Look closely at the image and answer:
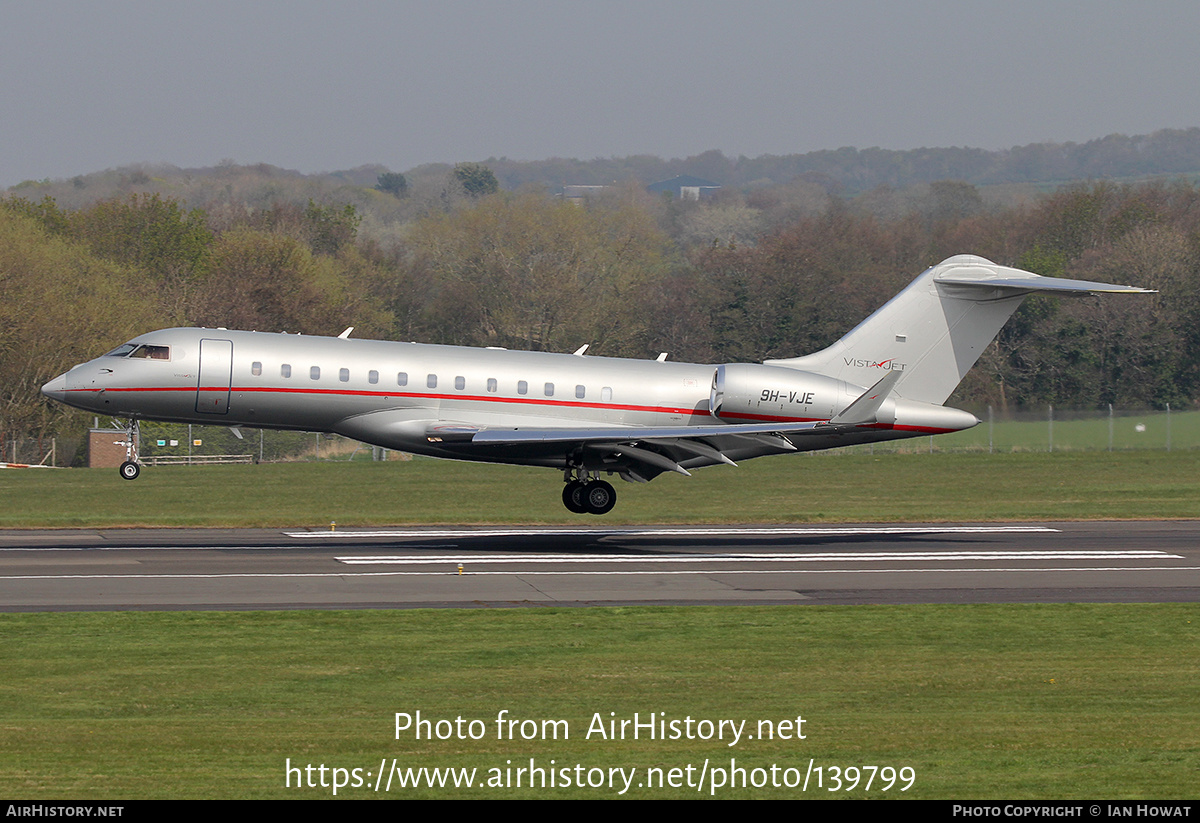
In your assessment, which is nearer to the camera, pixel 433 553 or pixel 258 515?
pixel 433 553

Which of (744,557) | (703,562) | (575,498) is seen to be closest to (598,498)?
(575,498)

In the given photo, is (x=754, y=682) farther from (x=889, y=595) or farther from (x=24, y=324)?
(x=24, y=324)

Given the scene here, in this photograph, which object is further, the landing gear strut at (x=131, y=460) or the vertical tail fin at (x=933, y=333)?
the vertical tail fin at (x=933, y=333)

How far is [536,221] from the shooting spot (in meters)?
113

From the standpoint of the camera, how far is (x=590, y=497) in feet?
114

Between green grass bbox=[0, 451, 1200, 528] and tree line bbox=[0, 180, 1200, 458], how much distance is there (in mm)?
17434

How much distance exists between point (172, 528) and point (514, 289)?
6619cm

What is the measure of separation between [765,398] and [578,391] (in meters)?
4.43

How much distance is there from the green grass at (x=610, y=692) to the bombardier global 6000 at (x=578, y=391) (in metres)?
9.94

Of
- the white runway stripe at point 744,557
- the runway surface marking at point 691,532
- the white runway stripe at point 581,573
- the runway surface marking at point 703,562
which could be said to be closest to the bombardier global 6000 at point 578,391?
the runway surface marking at point 691,532

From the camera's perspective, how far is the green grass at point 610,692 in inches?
514

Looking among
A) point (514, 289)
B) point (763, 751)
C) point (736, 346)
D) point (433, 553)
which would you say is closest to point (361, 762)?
point (763, 751)

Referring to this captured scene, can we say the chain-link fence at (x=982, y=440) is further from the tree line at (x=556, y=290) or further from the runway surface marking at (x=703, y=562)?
the runway surface marking at (x=703, y=562)
